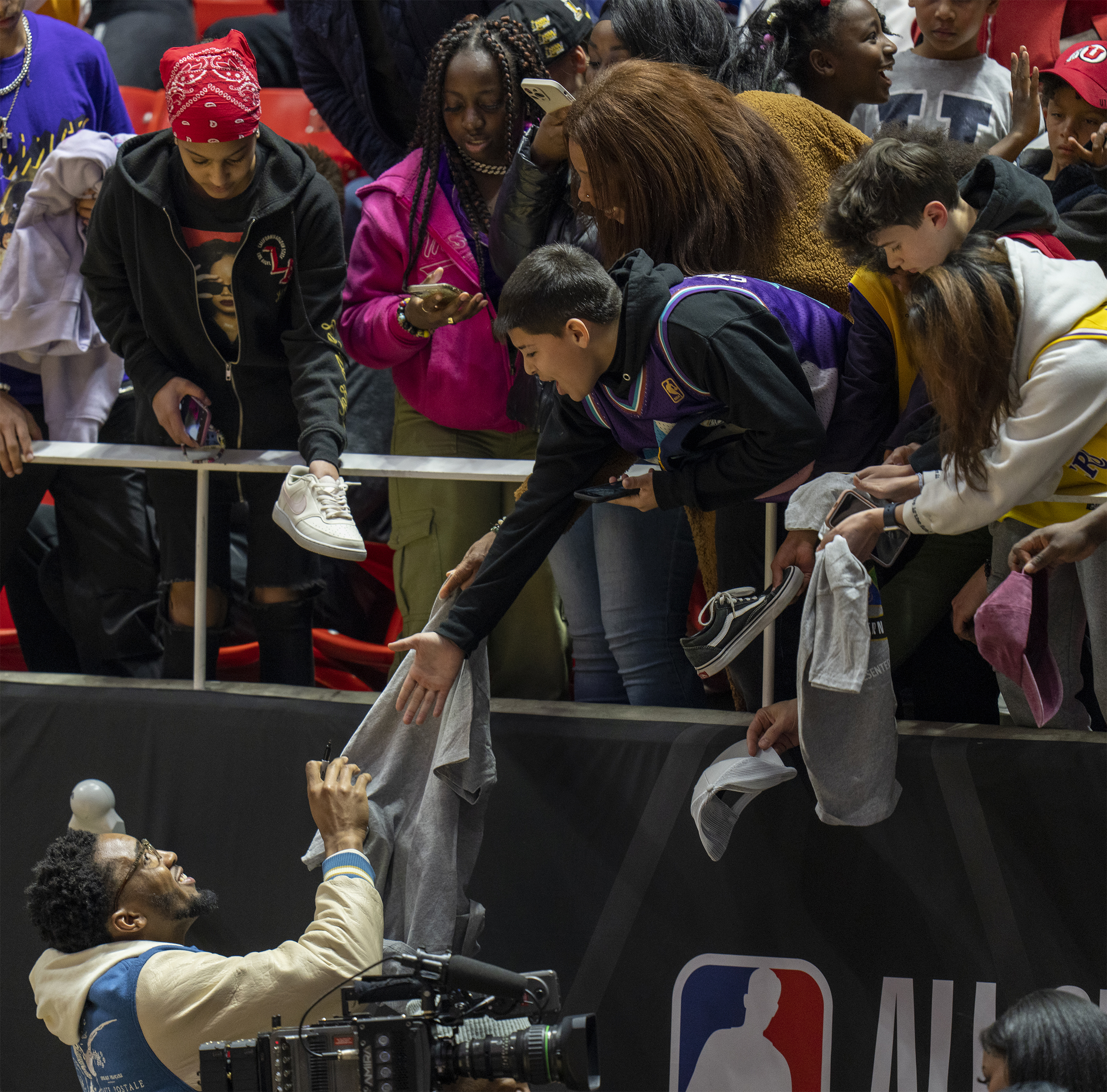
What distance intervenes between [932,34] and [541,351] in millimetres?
1721

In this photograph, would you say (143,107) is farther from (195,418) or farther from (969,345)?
(969,345)

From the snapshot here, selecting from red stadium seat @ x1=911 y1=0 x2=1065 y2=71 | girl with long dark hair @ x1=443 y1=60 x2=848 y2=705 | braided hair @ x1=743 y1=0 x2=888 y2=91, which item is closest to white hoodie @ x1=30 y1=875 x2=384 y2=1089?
girl with long dark hair @ x1=443 y1=60 x2=848 y2=705

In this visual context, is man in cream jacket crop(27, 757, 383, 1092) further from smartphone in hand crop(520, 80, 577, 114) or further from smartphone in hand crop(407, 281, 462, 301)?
smartphone in hand crop(520, 80, 577, 114)

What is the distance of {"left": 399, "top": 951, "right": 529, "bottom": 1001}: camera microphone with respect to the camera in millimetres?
2234

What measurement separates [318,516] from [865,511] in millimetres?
1093

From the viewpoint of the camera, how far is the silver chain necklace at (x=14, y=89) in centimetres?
344

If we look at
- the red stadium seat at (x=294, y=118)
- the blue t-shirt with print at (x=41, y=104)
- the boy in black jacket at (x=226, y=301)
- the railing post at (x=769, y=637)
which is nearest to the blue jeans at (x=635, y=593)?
the railing post at (x=769, y=637)

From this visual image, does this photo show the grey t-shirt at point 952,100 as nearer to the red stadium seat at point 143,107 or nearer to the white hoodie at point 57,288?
the white hoodie at point 57,288

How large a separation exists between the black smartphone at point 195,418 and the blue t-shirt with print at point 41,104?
547mm

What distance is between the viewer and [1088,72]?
2.85 metres

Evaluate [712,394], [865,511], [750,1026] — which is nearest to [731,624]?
[865,511]

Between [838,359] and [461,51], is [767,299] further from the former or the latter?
[461,51]

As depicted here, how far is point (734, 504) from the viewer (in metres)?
2.59

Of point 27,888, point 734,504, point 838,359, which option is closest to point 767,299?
point 838,359
